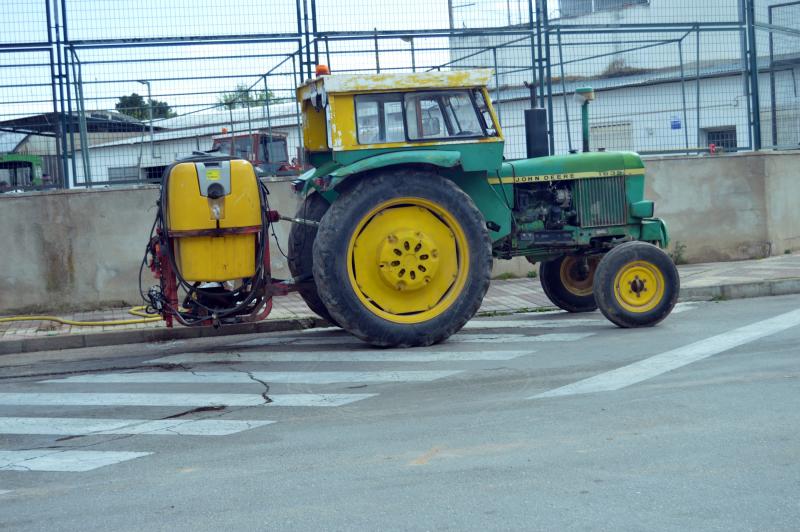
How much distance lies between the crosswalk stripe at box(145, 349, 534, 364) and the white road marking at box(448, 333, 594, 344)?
67 centimetres

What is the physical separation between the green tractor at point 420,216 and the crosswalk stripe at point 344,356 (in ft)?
0.99

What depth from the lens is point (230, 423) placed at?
7.02m

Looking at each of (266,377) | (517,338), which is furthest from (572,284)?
(266,377)

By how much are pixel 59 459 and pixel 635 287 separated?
6.16m

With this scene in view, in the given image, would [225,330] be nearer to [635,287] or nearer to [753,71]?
[635,287]

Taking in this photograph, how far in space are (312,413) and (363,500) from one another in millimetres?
2143

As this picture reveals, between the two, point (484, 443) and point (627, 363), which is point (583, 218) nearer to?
point (627, 363)

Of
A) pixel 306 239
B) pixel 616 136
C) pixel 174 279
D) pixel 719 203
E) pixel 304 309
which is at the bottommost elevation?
pixel 304 309

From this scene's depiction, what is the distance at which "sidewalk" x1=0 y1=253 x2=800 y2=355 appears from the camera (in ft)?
37.6

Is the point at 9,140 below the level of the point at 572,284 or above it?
above

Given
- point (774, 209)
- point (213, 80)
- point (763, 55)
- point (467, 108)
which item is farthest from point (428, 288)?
point (763, 55)

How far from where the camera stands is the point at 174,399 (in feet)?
26.1

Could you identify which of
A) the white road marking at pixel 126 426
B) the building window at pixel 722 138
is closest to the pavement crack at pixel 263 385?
the white road marking at pixel 126 426

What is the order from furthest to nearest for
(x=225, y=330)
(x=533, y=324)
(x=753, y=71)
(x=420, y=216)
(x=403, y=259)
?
(x=753, y=71)
(x=225, y=330)
(x=533, y=324)
(x=420, y=216)
(x=403, y=259)
